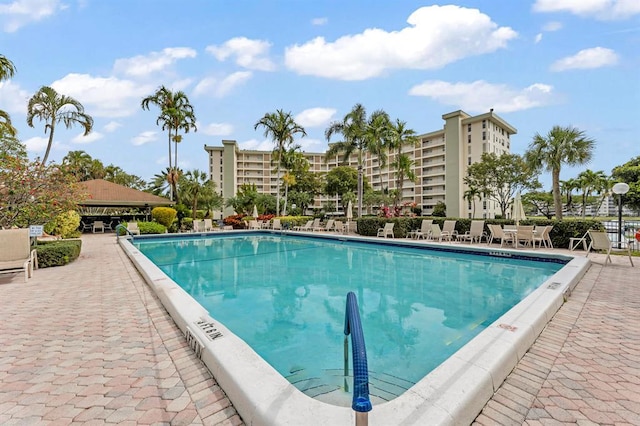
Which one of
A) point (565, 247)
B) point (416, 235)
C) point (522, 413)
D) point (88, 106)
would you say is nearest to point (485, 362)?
point (522, 413)

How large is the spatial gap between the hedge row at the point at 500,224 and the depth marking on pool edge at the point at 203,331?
13.2m

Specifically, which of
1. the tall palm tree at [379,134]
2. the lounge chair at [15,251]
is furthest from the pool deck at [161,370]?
the tall palm tree at [379,134]

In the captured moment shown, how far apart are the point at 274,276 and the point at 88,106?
→ 75.6 ft

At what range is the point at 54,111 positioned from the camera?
72.3ft

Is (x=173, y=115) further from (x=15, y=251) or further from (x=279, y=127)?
(x=15, y=251)

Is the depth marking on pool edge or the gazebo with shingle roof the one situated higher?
the gazebo with shingle roof

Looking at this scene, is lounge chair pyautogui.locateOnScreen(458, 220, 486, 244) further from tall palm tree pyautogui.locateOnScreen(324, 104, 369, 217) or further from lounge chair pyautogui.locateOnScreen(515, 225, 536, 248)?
tall palm tree pyautogui.locateOnScreen(324, 104, 369, 217)

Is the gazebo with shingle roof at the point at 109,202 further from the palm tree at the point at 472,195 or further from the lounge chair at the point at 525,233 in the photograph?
the palm tree at the point at 472,195

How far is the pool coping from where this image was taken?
79.6 inches

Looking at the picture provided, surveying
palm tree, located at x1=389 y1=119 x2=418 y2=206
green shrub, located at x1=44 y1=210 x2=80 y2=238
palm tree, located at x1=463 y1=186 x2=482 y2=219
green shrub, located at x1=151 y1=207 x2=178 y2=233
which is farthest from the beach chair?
palm tree, located at x1=463 y1=186 x2=482 y2=219

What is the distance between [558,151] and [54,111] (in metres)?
32.4

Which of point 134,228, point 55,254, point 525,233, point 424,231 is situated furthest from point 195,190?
point 525,233

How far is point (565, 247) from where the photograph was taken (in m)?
12.1

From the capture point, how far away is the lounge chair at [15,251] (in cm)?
700
